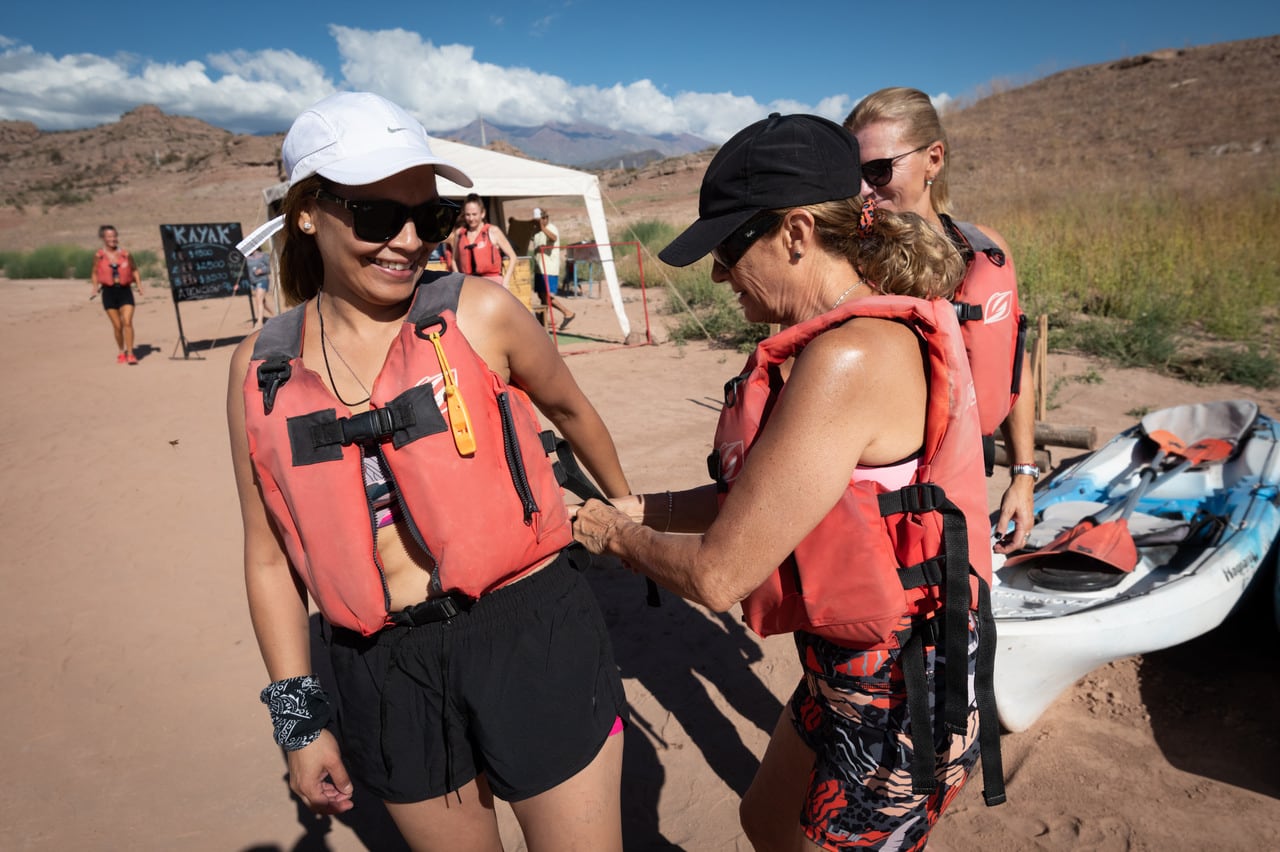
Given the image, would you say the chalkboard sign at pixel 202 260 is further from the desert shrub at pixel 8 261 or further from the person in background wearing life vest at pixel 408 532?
the desert shrub at pixel 8 261

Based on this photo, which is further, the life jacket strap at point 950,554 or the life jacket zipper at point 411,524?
the life jacket zipper at point 411,524

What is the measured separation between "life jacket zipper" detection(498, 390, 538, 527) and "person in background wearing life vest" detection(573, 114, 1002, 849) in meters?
0.23

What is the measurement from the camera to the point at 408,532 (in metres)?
1.61

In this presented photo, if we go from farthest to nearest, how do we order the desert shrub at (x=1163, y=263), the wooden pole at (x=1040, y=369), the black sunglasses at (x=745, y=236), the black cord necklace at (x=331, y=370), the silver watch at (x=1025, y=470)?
1. the desert shrub at (x=1163, y=263)
2. the wooden pole at (x=1040, y=369)
3. the silver watch at (x=1025, y=470)
4. the black cord necklace at (x=331, y=370)
5. the black sunglasses at (x=745, y=236)

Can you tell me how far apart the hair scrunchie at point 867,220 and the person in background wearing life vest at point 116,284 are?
12.2 m

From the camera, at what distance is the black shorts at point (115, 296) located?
11102 millimetres

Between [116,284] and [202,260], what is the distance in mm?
1938

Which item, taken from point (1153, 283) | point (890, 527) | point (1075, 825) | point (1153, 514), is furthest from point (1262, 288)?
point (890, 527)

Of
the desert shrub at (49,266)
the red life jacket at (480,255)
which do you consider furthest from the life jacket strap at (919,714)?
the desert shrub at (49,266)

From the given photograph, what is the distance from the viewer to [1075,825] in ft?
8.93

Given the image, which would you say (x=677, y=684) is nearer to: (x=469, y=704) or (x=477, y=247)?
(x=469, y=704)

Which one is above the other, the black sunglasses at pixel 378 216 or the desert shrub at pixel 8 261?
A: the desert shrub at pixel 8 261

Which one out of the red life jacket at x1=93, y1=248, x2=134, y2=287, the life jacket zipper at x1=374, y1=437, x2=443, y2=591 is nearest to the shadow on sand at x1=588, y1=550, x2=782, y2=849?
the life jacket zipper at x1=374, y1=437, x2=443, y2=591

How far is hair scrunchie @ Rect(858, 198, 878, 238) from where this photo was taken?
4.69 ft
